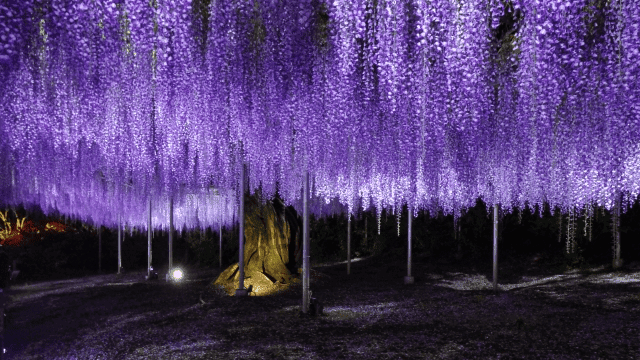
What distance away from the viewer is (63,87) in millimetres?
4875

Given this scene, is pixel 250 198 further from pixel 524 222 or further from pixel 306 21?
pixel 524 222

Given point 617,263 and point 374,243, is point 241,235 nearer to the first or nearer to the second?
point 617,263

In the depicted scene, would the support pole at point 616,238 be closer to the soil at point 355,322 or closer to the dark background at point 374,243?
the soil at point 355,322

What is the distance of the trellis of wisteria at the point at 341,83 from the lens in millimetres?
3941

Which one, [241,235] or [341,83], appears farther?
[241,235]

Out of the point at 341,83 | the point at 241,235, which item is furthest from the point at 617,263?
the point at 341,83

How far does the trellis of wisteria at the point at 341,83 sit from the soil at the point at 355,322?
7.45 ft

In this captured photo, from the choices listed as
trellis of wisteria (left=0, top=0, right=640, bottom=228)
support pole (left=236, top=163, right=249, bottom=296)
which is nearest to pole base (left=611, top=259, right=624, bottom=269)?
trellis of wisteria (left=0, top=0, right=640, bottom=228)

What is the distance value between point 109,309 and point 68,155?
321cm

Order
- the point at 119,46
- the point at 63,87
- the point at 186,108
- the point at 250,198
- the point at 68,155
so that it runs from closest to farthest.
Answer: the point at 119,46, the point at 63,87, the point at 186,108, the point at 68,155, the point at 250,198

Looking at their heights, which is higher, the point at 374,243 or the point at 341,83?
the point at 341,83

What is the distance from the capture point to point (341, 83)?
4945 millimetres

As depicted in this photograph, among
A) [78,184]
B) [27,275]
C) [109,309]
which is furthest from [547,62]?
[27,275]

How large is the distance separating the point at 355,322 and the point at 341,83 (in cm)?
394
